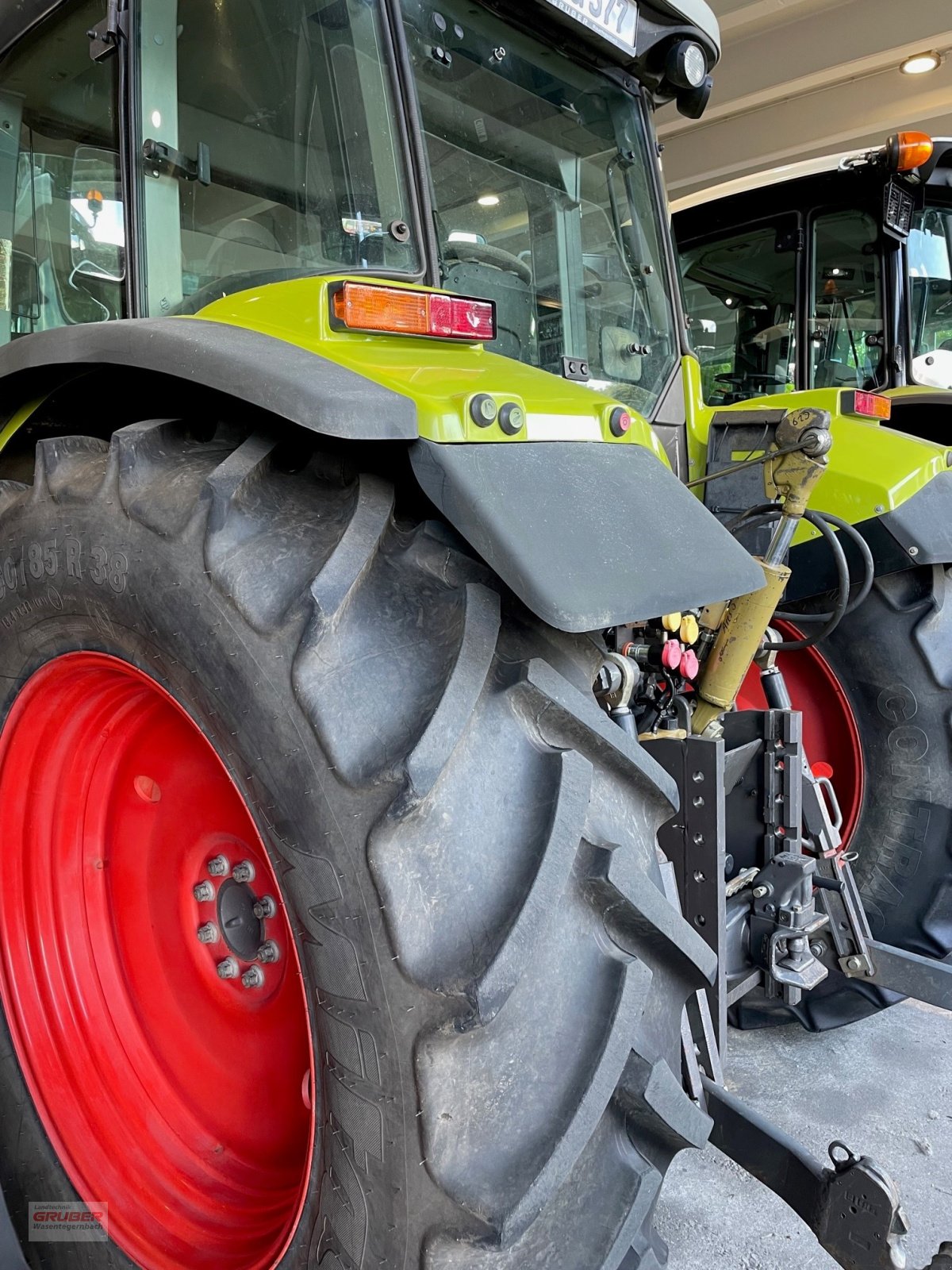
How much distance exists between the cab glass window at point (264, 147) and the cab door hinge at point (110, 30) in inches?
1.1

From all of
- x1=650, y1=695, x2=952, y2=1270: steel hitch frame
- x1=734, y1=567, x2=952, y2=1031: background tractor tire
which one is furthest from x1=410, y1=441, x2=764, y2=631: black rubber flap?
x1=734, y1=567, x2=952, y2=1031: background tractor tire

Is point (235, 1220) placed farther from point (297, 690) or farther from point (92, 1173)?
point (297, 690)

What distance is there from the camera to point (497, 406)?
1.14m

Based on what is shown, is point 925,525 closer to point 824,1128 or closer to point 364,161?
point 824,1128

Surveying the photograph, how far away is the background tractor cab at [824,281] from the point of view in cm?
400

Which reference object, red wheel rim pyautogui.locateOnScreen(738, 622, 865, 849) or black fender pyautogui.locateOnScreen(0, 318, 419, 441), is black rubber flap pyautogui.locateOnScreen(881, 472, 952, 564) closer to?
red wheel rim pyautogui.locateOnScreen(738, 622, 865, 849)

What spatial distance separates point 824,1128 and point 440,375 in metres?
1.83

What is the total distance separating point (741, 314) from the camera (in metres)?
4.55

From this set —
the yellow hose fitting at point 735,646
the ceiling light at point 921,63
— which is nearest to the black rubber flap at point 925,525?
the yellow hose fitting at point 735,646

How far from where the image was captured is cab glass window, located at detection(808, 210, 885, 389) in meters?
4.16

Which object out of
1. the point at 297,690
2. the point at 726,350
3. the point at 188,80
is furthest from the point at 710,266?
the point at 297,690

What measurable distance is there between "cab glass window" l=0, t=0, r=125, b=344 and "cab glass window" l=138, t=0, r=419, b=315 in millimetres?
101

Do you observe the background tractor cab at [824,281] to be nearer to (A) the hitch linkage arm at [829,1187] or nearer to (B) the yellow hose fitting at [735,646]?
(B) the yellow hose fitting at [735,646]

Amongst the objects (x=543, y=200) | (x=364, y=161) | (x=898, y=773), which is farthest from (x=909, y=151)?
(x=364, y=161)
